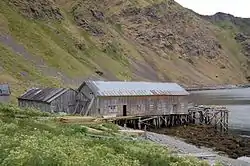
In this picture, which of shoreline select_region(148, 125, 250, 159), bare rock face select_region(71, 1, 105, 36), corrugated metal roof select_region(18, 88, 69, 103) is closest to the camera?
shoreline select_region(148, 125, 250, 159)

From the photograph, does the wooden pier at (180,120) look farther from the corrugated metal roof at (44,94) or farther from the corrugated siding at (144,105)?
the corrugated metal roof at (44,94)

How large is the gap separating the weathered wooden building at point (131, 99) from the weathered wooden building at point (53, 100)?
5.95 feet

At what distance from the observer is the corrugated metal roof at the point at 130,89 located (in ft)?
201

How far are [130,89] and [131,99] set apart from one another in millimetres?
1800

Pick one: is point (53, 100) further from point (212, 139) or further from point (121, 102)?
point (212, 139)

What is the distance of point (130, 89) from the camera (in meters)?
64.4

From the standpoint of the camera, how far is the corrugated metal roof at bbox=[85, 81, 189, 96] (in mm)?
61281

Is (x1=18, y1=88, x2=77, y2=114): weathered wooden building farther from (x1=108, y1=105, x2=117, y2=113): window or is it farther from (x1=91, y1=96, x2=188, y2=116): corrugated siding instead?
(x1=108, y1=105, x2=117, y2=113): window

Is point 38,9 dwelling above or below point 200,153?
above

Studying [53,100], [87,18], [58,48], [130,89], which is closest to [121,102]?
[130,89]

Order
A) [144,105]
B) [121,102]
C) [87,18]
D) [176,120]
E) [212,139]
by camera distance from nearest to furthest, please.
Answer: [212,139], [121,102], [144,105], [176,120], [87,18]

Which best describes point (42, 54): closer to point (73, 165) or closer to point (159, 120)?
point (159, 120)

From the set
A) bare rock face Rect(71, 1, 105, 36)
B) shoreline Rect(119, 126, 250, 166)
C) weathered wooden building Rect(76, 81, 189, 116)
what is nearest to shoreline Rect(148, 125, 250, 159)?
shoreline Rect(119, 126, 250, 166)

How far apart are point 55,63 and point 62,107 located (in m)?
64.8
